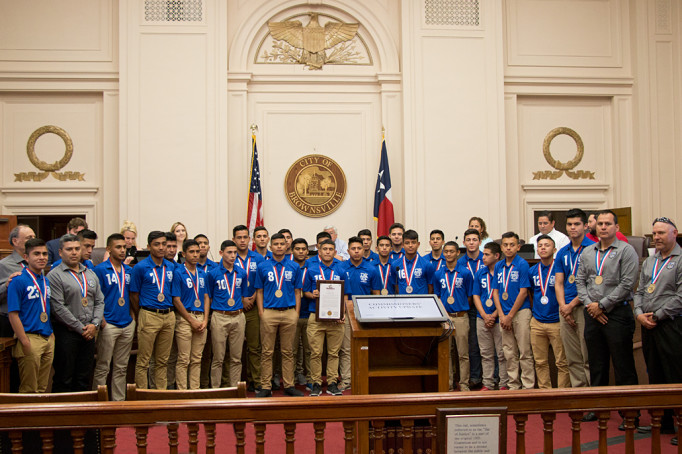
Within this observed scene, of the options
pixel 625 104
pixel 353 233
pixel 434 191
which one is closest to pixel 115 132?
pixel 353 233

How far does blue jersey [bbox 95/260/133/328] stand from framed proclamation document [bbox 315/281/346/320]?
1.84m

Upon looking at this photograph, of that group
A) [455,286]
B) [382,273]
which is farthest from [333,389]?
[455,286]

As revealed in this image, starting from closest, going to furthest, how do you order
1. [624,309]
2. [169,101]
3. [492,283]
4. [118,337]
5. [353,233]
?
1. [624,309]
2. [118,337]
3. [492,283]
4. [169,101]
5. [353,233]

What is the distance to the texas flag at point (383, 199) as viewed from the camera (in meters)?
9.83

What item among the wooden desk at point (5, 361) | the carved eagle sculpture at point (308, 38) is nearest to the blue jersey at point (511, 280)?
the wooden desk at point (5, 361)

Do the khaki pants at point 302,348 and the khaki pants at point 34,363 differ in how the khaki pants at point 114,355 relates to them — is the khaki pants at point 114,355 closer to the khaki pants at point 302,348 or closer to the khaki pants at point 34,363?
the khaki pants at point 34,363

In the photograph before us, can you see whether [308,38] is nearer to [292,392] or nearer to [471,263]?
[471,263]

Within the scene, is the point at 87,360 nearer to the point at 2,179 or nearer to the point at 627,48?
the point at 2,179

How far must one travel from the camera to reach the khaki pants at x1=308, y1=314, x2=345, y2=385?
20.0ft

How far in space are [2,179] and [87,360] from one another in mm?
6332

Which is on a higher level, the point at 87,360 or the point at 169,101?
the point at 169,101

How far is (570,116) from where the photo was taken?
35.9ft

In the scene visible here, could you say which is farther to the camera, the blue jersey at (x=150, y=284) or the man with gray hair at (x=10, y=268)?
the blue jersey at (x=150, y=284)

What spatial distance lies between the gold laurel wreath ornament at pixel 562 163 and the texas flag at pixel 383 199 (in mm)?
2917
